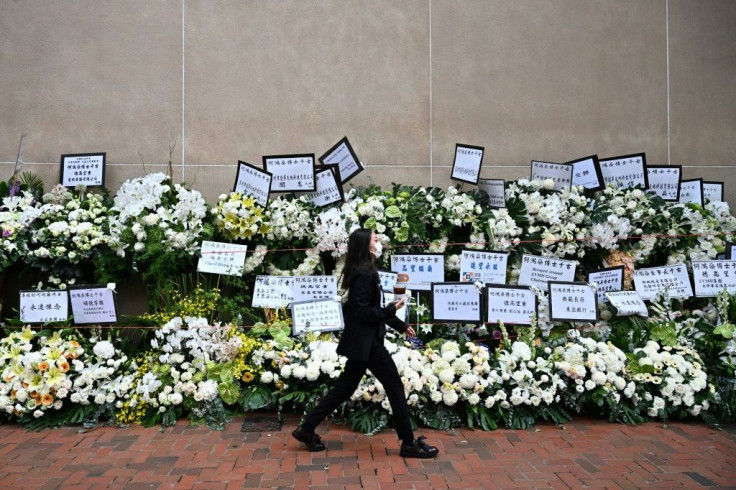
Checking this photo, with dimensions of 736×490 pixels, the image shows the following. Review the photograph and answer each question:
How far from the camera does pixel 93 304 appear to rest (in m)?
5.61

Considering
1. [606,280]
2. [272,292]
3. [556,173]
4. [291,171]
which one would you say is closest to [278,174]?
[291,171]

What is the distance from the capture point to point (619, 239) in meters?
6.32

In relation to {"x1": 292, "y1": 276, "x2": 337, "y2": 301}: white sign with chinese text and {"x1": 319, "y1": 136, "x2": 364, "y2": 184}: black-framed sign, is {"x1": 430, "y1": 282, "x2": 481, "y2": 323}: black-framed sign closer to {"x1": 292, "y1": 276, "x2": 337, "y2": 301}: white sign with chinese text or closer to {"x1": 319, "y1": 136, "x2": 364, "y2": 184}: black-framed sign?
{"x1": 292, "y1": 276, "x2": 337, "y2": 301}: white sign with chinese text

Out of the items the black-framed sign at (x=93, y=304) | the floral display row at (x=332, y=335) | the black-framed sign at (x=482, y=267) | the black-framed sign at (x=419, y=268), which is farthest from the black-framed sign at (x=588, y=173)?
the black-framed sign at (x=93, y=304)

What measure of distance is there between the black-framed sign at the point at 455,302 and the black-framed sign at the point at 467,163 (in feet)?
5.18

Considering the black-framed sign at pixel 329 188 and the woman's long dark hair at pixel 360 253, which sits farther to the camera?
the black-framed sign at pixel 329 188

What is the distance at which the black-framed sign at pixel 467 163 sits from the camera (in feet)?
22.3

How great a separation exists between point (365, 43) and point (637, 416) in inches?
194

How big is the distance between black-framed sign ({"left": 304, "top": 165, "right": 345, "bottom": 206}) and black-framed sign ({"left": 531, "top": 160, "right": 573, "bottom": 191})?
7.40 ft

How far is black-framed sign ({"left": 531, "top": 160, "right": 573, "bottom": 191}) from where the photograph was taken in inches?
264

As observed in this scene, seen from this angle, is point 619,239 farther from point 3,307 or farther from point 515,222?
point 3,307

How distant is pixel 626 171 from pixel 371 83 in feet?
10.3

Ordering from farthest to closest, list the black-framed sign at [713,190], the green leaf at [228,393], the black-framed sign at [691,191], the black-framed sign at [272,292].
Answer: the black-framed sign at [713,190] < the black-framed sign at [691,191] < the black-framed sign at [272,292] < the green leaf at [228,393]

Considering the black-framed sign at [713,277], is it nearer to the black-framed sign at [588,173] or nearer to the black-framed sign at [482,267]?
the black-framed sign at [588,173]
